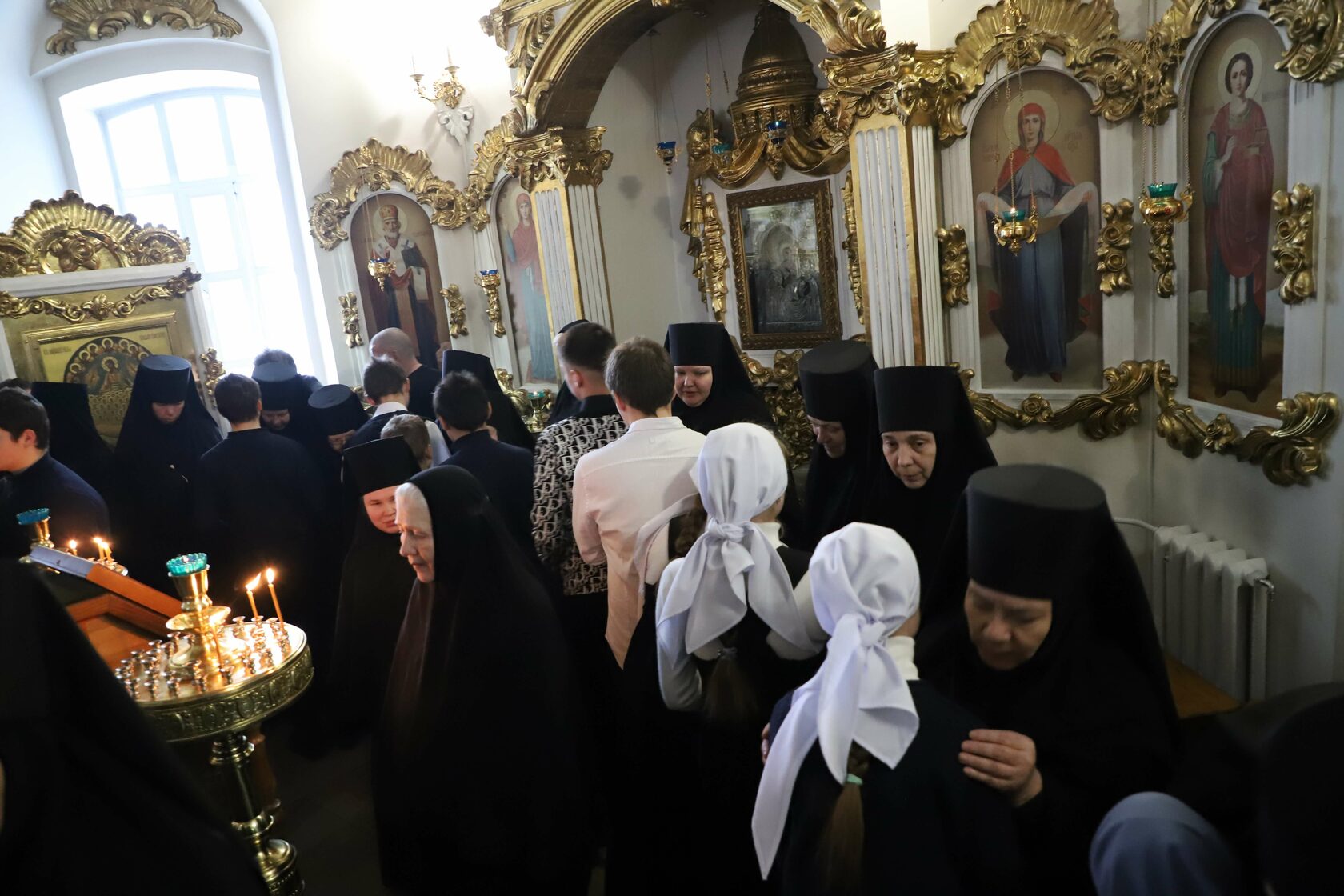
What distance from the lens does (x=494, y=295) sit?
821 centimetres

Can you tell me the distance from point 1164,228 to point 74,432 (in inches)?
263

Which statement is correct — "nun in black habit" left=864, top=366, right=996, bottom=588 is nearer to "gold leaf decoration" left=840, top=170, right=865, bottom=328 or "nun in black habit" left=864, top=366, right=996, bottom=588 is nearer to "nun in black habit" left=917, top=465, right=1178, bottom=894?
"nun in black habit" left=917, top=465, right=1178, bottom=894

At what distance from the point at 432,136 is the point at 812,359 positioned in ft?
18.5

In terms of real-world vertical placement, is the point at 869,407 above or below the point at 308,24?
below

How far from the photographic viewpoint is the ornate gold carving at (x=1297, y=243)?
10.9 feet

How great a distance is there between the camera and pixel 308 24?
8.62 metres

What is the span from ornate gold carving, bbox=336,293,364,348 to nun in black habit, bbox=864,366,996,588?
7.03m

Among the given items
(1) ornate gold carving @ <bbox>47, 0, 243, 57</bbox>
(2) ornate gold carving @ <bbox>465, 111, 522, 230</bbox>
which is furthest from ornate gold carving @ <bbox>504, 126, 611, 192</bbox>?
(1) ornate gold carving @ <bbox>47, 0, 243, 57</bbox>

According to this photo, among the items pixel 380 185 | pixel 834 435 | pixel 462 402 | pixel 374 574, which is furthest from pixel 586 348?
pixel 380 185

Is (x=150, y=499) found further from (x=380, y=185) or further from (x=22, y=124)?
(x=22, y=124)

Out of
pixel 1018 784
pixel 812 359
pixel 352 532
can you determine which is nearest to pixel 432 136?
pixel 352 532

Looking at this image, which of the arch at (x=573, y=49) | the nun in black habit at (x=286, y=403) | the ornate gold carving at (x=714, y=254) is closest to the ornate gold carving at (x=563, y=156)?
the arch at (x=573, y=49)

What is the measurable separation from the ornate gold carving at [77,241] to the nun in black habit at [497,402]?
10.4 feet

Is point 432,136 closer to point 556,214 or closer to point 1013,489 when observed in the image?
point 556,214
